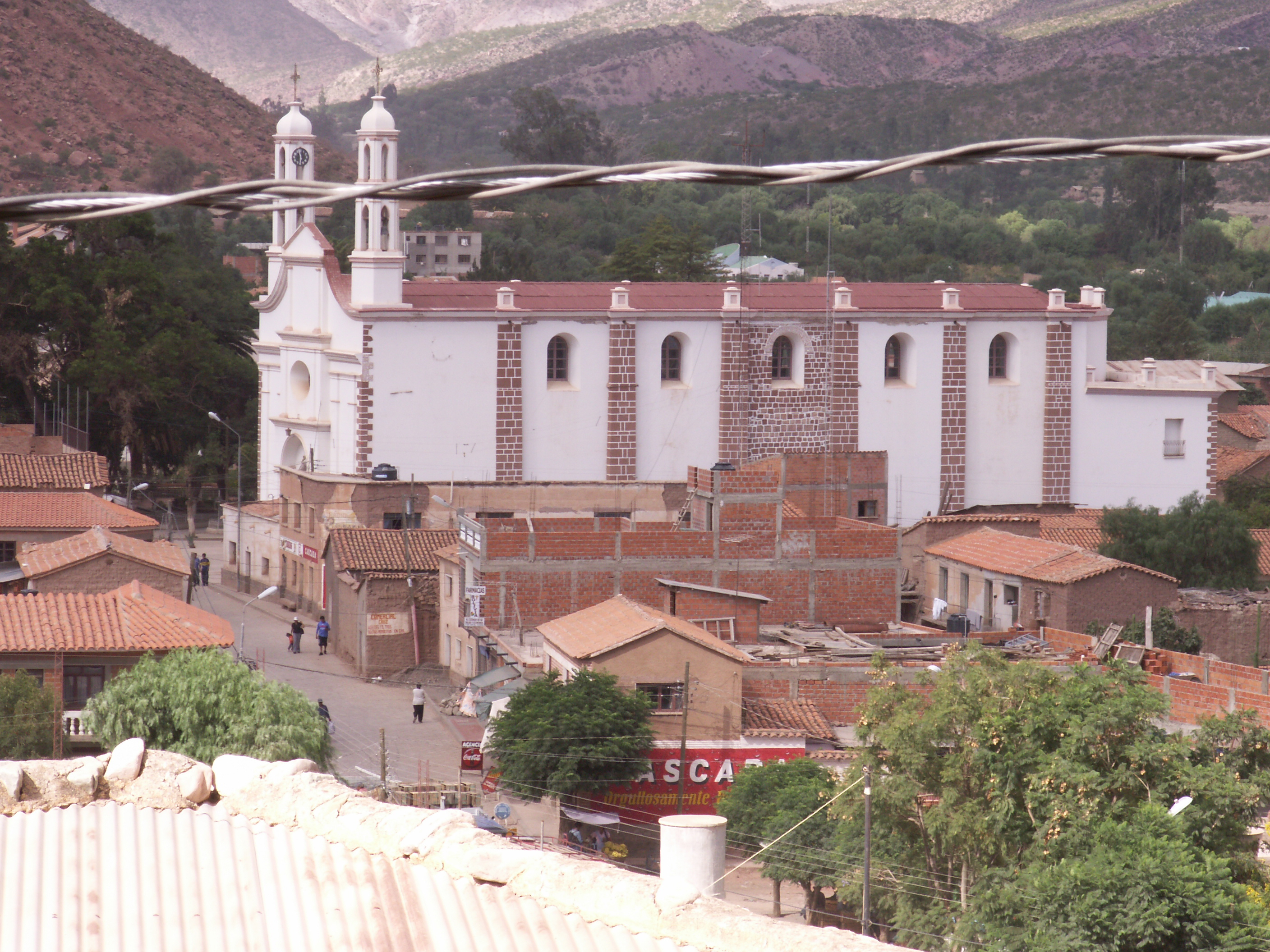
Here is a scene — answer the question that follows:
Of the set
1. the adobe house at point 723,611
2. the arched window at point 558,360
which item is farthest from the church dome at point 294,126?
the adobe house at point 723,611

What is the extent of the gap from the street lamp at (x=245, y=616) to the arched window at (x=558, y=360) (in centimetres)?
836

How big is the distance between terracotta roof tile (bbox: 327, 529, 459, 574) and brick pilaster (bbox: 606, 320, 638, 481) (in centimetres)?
859

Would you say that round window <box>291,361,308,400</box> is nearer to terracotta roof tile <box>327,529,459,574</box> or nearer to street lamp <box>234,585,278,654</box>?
street lamp <box>234,585,278,654</box>

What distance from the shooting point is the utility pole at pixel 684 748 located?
888 inches

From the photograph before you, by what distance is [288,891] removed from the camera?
7.70 metres

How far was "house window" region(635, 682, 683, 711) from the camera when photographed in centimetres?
2336

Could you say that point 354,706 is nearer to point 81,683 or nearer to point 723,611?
point 723,611

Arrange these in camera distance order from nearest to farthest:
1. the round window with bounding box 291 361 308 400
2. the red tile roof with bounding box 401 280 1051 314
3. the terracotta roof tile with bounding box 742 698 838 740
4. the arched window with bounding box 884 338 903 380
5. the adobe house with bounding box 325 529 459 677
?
1. the terracotta roof tile with bounding box 742 698 838 740
2. the adobe house with bounding box 325 529 459 677
3. the red tile roof with bounding box 401 280 1051 314
4. the round window with bounding box 291 361 308 400
5. the arched window with bounding box 884 338 903 380

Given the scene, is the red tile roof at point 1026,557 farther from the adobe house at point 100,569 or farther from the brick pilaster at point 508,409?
the adobe house at point 100,569

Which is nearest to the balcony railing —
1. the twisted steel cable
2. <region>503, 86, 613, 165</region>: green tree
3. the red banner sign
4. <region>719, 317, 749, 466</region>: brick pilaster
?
the red banner sign

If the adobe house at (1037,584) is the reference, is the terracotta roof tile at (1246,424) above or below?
above

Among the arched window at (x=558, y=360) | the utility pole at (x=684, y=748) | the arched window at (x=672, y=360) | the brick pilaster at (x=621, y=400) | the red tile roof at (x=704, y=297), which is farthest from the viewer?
the arched window at (x=672, y=360)

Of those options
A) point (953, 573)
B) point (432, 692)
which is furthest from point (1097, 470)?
point (432, 692)

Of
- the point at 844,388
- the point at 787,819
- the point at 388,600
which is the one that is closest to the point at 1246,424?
the point at 844,388
